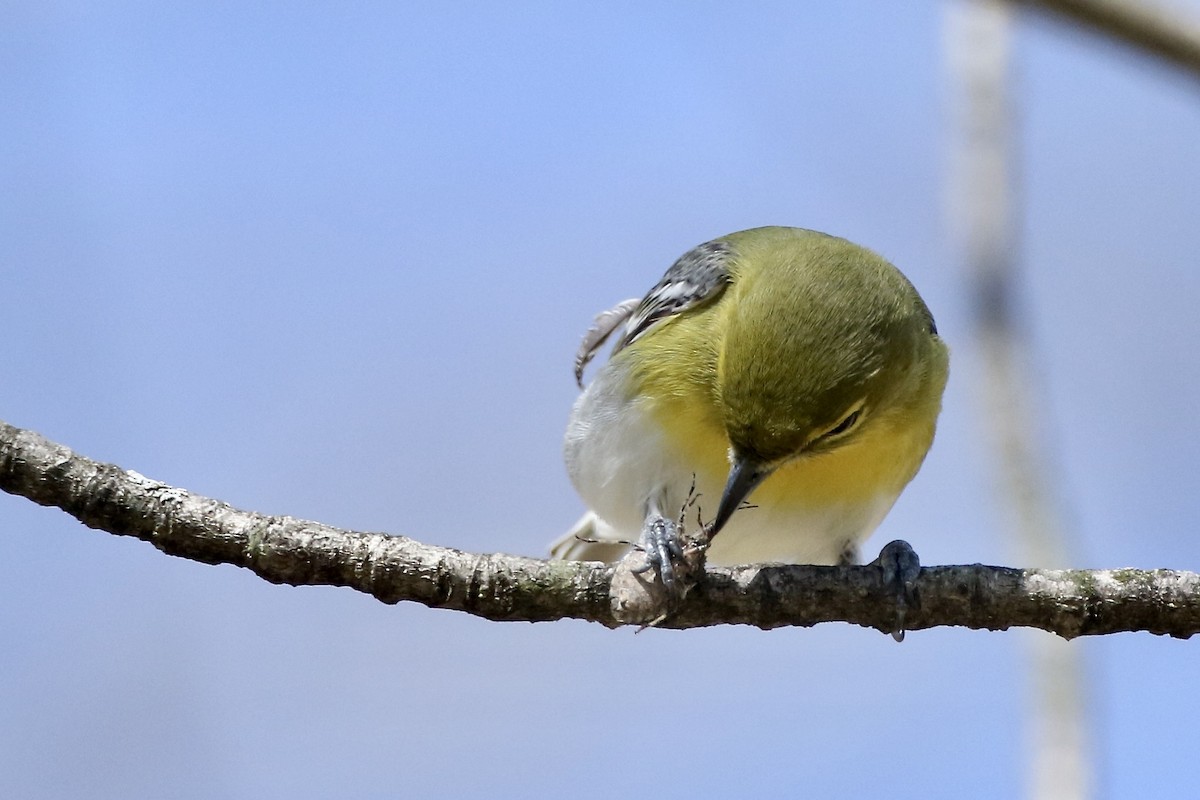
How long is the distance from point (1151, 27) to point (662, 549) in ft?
7.61

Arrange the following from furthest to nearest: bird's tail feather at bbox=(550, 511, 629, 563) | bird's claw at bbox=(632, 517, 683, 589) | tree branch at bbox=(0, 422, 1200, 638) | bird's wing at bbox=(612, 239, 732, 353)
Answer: bird's tail feather at bbox=(550, 511, 629, 563)
bird's wing at bbox=(612, 239, 732, 353)
bird's claw at bbox=(632, 517, 683, 589)
tree branch at bbox=(0, 422, 1200, 638)

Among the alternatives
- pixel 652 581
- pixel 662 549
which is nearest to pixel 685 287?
pixel 662 549

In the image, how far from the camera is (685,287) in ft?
17.3

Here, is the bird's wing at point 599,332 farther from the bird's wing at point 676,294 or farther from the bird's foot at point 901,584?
the bird's foot at point 901,584

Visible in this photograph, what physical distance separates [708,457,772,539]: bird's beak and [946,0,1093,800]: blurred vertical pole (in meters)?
1.59

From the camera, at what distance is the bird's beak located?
4012 millimetres

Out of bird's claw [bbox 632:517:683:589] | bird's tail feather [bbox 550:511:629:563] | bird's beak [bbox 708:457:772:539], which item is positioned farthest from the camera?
bird's tail feather [bbox 550:511:629:563]

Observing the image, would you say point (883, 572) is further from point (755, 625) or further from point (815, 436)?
point (815, 436)

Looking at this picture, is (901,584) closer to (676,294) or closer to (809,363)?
(809,363)

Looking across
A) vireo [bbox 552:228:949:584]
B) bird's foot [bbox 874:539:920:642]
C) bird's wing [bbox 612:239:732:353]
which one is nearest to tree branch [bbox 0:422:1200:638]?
bird's foot [bbox 874:539:920:642]

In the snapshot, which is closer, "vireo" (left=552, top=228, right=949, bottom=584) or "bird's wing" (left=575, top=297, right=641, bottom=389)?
"vireo" (left=552, top=228, right=949, bottom=584)

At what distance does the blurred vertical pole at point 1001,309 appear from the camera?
4766 millimetres

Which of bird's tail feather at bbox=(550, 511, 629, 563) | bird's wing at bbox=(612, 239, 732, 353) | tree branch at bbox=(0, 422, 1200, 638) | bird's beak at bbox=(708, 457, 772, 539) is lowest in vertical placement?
tree branch at bbox=(0, 422, 1200, 638)

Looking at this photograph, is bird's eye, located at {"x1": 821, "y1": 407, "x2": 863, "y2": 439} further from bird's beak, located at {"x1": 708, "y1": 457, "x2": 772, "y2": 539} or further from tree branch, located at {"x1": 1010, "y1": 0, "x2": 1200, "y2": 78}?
tree branch, located at {"x1": 1010, "y1": 0, "x2": 1200, "y2": 78}
